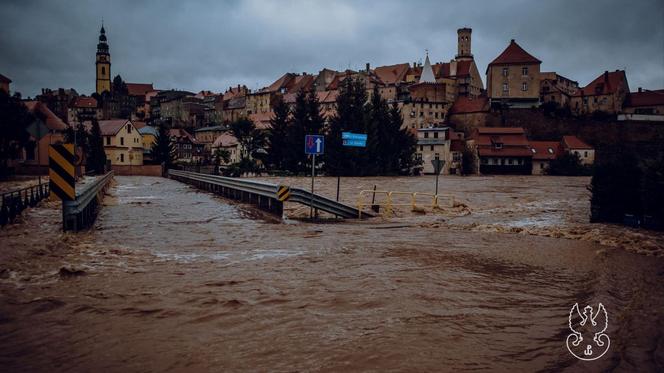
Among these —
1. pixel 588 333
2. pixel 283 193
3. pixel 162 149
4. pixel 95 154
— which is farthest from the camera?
pixel 162 149

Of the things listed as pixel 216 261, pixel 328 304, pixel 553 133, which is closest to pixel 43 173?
pixel 216 261

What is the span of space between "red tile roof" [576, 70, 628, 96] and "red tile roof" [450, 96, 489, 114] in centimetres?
2380

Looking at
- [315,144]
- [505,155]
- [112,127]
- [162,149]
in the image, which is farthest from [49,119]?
[505,155]

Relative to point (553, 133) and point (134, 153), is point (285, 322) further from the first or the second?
point (553, 133)

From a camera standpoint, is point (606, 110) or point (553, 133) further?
point (606, 110)

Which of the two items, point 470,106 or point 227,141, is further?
point 470,106

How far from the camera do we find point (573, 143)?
288 feet

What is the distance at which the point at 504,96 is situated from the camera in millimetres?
108688

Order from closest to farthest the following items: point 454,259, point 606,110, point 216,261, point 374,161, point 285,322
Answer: point 285,322 < point 216,261 < point 454,259 < point 374,161 < point 606,110

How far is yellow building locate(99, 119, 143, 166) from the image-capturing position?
82750 mm

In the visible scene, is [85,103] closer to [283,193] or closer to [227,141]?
[227,141]

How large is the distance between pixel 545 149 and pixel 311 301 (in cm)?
8923

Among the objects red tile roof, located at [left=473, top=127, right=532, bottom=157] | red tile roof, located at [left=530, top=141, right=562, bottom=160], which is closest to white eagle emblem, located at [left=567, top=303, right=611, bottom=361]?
red tile roof, located at [left=473, top=127, right=532, bottom=157]

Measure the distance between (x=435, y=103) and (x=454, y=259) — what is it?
11163cm
